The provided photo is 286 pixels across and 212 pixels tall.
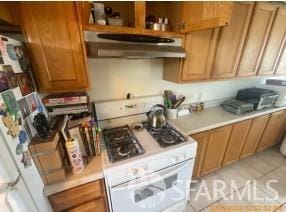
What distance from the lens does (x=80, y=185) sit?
924 mm

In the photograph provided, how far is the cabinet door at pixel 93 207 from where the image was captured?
989 millimetres

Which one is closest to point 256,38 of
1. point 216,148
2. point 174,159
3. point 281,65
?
point 281,65

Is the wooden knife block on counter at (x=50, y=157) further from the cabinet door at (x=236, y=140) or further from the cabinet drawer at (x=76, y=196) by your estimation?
the cabinet door at (x=236, y=140)

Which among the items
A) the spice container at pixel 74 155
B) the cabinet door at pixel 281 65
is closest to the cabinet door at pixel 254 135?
the cabinet door at pixel 281 65

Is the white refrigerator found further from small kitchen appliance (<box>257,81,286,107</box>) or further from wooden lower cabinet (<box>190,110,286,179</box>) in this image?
small kitchen appliance (<box>257,81,286,107</box>)

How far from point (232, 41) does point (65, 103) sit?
1595mm

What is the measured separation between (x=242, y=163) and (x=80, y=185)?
7.55 feet

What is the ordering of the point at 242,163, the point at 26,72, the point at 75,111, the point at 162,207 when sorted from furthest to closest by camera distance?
the point at 242,163
the point at 162,207
the point at 75,111
the point at 26,72

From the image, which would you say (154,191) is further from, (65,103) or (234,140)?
(234,140)

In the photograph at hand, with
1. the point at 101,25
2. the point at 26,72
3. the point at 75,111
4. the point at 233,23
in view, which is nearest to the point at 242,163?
the point at 233,23

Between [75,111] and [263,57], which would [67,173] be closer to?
[75,111]

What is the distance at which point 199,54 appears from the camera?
52.1 inches

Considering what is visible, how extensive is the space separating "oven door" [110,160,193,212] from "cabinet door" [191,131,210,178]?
1.07 feet

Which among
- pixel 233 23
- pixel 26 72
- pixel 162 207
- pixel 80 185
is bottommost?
pixel 162 207
